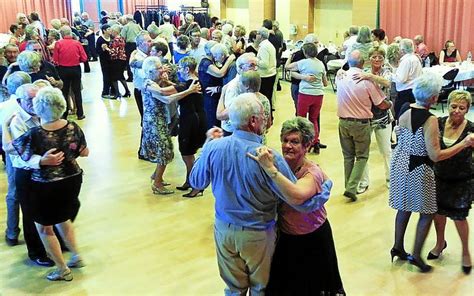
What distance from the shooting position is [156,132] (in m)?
5.35

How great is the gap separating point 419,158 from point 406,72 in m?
2.88

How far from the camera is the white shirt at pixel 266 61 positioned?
7730mm

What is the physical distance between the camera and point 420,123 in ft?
11.5

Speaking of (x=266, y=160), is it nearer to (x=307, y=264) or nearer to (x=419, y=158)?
(x=307, y=264)

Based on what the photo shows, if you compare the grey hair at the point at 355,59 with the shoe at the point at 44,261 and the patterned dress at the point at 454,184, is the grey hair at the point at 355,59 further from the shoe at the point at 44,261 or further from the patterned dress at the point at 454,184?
the shoe at the point at 44,261

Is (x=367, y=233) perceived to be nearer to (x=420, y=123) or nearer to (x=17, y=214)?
(x=420, y=123)

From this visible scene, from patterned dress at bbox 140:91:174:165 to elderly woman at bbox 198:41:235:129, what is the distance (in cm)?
85

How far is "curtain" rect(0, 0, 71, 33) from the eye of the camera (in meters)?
16.6

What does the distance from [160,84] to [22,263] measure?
2.00 metres

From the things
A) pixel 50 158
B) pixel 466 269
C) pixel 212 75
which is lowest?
pixel 466 269

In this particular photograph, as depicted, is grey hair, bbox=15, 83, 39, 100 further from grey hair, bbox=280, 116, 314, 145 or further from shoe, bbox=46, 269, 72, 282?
grey hair, bbox=280, 116, 314, 145

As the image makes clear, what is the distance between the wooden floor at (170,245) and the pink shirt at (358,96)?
88 cm

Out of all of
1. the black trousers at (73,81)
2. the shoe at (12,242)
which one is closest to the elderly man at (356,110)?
the shoe at (12,242)

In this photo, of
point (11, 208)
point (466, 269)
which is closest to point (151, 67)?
point (11, 208)
